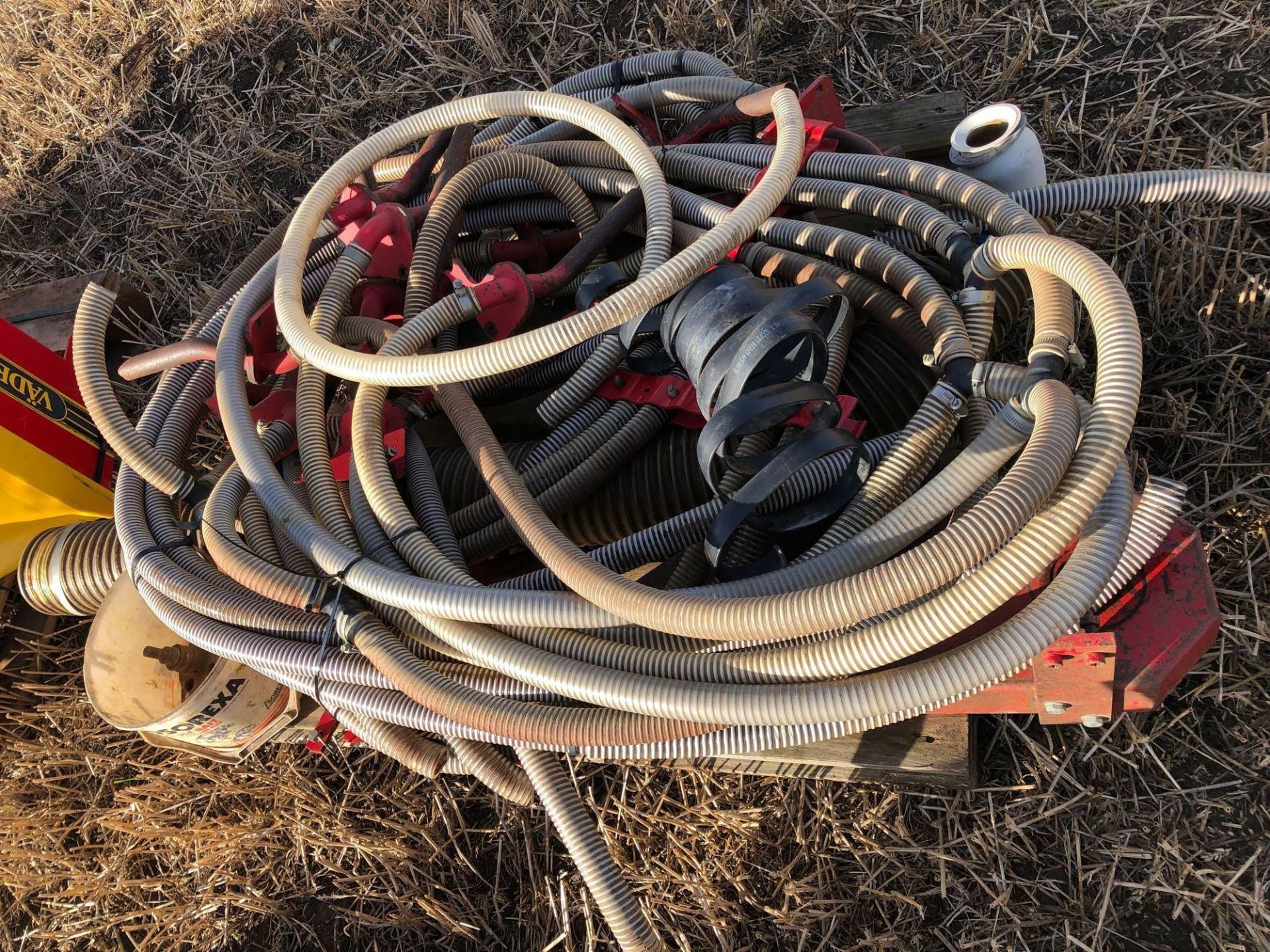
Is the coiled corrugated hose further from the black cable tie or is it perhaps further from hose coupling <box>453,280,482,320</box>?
hose coupling <box>453,280,482,320</box>

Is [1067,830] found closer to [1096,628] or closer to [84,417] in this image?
[1096,628]

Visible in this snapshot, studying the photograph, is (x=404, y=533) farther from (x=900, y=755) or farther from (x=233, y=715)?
(x=900, y=755)

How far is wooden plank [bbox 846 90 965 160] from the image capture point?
2.46 meters

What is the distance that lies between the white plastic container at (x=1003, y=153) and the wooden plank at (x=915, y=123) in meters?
0.36

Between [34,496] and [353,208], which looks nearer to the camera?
[353,208]

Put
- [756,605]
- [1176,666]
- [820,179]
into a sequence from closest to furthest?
[756,605] → [1176,666] → [820,179]

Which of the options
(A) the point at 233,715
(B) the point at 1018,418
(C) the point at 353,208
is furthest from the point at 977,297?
(A) the point at 233,715

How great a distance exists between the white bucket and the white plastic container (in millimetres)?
1995

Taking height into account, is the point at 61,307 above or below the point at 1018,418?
above

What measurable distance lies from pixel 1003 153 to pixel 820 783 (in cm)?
146

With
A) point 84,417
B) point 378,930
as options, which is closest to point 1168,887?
point 378,930

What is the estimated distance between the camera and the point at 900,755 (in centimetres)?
187

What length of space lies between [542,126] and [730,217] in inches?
39.7

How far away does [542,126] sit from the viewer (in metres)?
2.48
